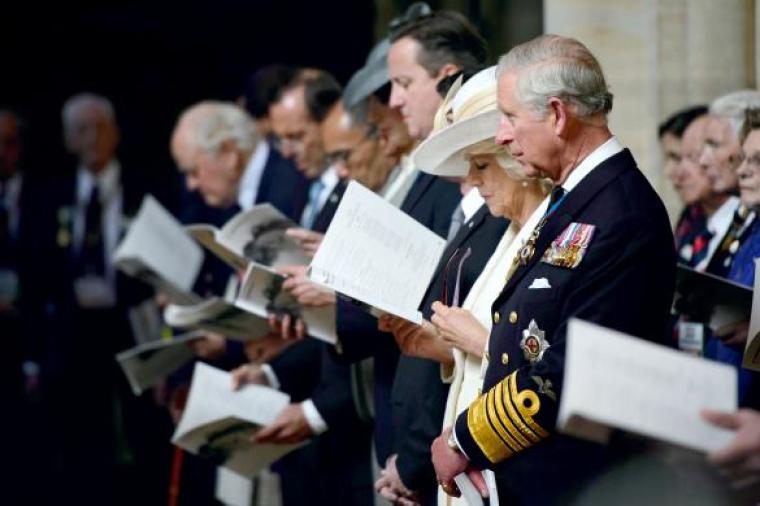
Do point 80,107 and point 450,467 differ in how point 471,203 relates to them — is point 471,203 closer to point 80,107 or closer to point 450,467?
point 450,467

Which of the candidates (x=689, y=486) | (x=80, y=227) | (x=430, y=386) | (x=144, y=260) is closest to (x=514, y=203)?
(x=430, y=386)

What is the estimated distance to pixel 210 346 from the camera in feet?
27.0

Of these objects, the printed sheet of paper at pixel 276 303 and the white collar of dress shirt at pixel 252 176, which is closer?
the printed sheet of paper at pixel 276 303

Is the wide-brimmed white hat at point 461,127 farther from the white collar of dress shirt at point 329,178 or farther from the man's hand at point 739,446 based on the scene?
the white collar of dress shirt at point 329,178

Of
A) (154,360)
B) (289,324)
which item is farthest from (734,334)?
→ (154,360)

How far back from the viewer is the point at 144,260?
26.9ft

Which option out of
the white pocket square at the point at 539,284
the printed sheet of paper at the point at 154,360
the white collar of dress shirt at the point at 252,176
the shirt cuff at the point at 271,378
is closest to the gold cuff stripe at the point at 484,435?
the white pocket square at the point at 539,284

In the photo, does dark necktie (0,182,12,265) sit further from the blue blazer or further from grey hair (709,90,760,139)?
the blue blazer

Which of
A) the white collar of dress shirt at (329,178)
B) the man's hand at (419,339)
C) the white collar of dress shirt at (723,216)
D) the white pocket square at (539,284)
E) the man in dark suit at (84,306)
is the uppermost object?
the white collar of dress shirt at (329,178)

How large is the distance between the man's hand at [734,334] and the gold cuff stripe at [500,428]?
1.31m

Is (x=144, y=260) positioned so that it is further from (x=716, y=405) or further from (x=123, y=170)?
(x=716, y=405)

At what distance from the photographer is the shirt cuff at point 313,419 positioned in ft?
22.5

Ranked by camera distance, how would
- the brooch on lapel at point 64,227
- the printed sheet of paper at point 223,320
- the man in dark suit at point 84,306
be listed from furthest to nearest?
the brooch on lapel at point 64,227 < the man in dark suit at point 84,306 < the printed sheet of paper at point 223,320

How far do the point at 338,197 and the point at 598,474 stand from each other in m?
2.49
